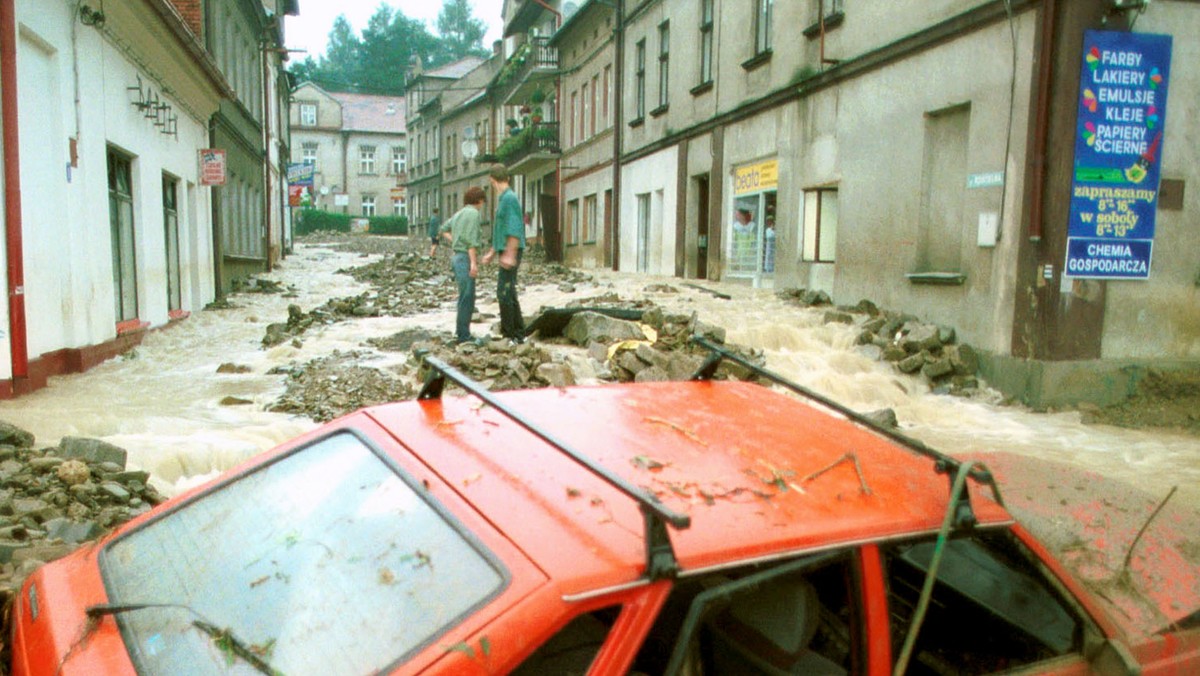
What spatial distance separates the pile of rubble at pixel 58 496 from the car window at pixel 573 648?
8.57 feet

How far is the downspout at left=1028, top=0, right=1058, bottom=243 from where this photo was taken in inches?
362

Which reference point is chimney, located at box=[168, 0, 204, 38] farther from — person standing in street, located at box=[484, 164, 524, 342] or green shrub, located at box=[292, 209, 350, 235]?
green shrub, located at box=[292, 209, 350, 235]

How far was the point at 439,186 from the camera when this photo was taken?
56219mm

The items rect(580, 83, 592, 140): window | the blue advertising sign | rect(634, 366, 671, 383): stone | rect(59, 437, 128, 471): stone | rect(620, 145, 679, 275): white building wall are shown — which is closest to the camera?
rect(59, 437, 128, 471): stone

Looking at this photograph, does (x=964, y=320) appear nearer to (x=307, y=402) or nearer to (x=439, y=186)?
(x=307, y=402)

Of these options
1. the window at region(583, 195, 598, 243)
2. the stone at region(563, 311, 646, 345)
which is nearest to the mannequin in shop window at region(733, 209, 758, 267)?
the stone at region(563, 311, 646, 345)

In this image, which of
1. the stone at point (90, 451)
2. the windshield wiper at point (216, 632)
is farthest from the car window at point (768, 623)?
the stone at point (90, 451)

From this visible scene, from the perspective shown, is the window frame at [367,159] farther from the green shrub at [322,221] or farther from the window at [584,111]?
the window at [584,111]

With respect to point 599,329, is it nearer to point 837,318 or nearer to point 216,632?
point 837,318

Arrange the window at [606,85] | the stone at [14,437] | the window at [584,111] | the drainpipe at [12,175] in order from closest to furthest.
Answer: the stone at [14,437] → the drainpipe at [12,175] → the window at [606,85] → the window at [584,111]

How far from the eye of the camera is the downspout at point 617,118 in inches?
966

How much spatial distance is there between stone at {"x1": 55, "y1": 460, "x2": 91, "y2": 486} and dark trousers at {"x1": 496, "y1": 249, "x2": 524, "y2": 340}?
5.61 meters

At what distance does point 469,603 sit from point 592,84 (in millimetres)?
28018

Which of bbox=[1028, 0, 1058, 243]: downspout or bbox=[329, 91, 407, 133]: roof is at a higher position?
bbox=[329, 91, 407, 133]: roof
